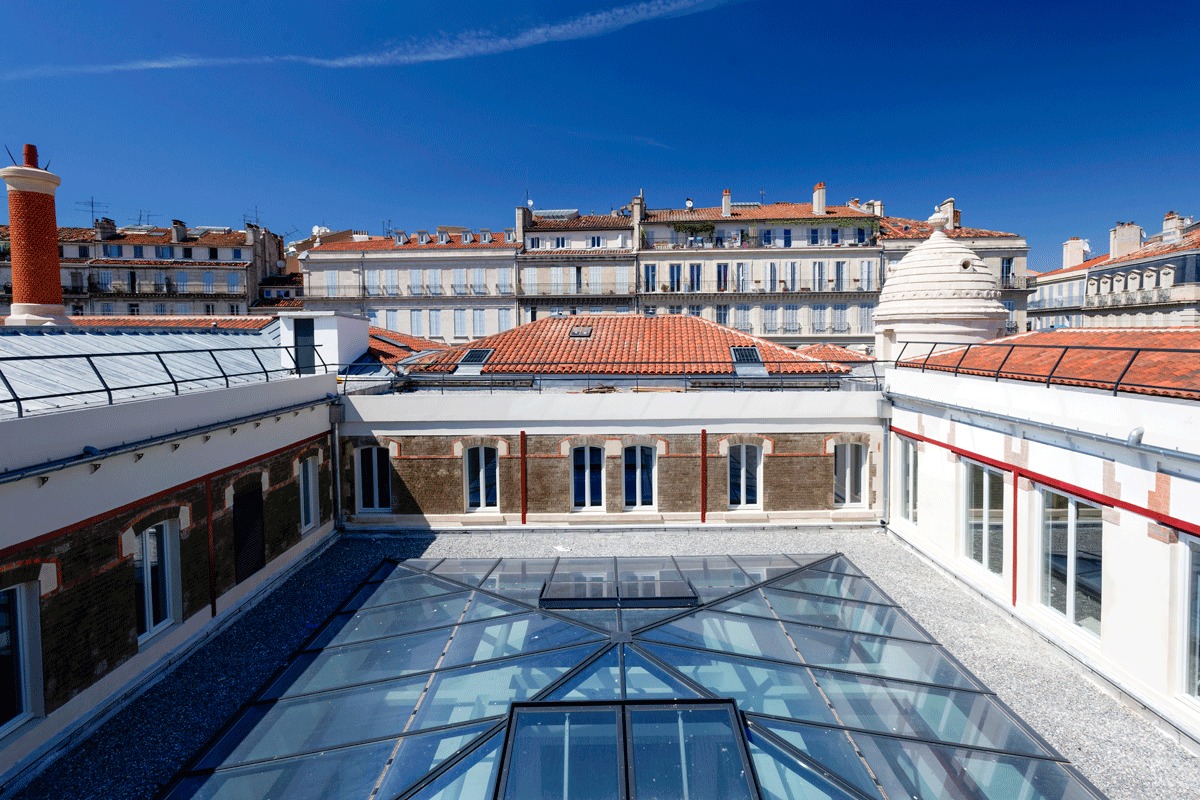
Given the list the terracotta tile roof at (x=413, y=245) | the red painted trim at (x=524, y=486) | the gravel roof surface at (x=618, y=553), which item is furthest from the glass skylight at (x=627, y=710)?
the terracotta tile roof at (x=413, y=245)

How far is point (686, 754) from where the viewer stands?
5.79 metres

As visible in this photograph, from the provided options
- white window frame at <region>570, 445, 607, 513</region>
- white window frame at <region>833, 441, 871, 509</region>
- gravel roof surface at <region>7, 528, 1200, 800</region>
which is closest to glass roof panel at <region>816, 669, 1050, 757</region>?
gravel roof surface at <region>7, 528, 1200, 800</region>

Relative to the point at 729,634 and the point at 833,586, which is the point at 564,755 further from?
the point at 833,586

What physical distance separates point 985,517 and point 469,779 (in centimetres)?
976

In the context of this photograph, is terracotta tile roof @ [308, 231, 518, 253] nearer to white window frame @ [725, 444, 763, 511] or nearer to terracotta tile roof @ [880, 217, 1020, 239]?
terracotta tile roof @ [880, 217, 1020, 239]

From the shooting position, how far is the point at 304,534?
14156mm

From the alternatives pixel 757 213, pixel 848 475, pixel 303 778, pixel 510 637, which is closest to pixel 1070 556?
pixel 848 475

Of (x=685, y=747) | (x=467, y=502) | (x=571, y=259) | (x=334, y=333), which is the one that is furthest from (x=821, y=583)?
(x=571, y=259)

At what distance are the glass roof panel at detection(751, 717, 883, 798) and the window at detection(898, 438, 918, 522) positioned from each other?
31.2ft

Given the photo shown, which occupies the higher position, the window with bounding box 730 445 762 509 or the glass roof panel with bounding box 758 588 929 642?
the window with bounding box 730 445 762 509

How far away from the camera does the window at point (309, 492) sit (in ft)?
47.6

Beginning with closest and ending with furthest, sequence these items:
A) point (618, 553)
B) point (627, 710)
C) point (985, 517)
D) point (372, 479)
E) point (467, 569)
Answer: point (627, 710) → point (467, 569) → point (985, 517) → point (618, 553) → point (372, 479)

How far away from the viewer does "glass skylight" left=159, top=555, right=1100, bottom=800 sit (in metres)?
5.68

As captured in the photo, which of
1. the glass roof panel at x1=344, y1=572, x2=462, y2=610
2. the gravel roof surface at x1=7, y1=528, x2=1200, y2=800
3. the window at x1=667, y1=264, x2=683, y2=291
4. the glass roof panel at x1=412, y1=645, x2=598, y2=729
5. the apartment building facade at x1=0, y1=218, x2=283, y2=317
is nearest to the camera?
the glass roof panel at x1=412, y1=645, x2=598, y2=729
